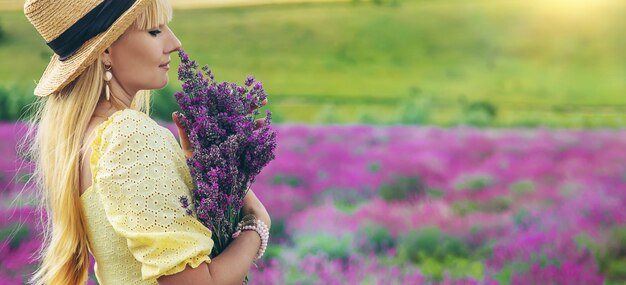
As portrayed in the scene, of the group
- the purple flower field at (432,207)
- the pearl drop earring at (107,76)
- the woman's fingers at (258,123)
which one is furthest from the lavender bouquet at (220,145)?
the purple flower field at (432,207)

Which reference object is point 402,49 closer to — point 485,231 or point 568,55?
point 568,55

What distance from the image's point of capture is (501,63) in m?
6.30

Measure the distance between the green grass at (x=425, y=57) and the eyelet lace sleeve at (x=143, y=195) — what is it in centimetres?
456

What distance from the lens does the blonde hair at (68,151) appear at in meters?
1.43

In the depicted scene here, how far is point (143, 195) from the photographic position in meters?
1.34

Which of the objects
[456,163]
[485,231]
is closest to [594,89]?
[456,163]

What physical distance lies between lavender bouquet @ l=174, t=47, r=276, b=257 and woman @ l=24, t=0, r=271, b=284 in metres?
0.03

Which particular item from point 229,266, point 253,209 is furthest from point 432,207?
point 229,266

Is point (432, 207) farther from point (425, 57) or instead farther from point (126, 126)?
point (126, 126)

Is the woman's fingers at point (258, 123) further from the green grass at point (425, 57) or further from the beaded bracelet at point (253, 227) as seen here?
the green grass at point (425, 57)

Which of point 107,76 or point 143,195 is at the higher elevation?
point 107,76

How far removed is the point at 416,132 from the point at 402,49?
109 cm

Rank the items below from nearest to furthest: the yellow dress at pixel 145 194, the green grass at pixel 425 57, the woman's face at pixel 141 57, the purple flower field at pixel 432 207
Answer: the yellow dress at pixel 145 194 → the woman's face at pixel 141 57 → the purple flower field at pixel 432 207 → the green grass at pixel 425 57

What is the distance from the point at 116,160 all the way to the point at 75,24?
246mm
